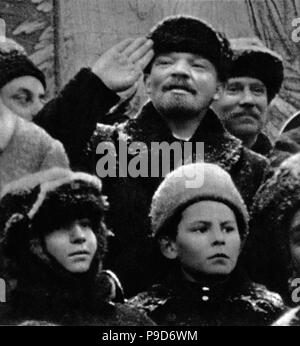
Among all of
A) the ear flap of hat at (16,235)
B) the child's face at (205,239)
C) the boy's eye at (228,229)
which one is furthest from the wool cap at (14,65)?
the boy's eye at (228,229)

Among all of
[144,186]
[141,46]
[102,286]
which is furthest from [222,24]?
[102,286]

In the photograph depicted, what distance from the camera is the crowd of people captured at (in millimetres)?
4484

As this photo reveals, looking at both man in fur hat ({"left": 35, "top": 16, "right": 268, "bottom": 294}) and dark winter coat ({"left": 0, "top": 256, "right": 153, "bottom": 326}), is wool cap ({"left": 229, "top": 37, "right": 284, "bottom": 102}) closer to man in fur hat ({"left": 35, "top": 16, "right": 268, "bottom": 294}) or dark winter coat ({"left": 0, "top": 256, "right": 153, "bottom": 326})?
man in fur hat ({"left": 35, "top": 16, "right": 268, "bottom": 294})

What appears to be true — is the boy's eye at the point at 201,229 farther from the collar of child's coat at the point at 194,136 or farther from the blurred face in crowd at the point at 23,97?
the blurred face in crowd at the point at 23,97

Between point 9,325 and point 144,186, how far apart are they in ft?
2.25

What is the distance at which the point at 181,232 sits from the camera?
4559mm

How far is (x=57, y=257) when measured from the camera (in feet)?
14.6

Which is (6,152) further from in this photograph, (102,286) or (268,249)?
(268,249)

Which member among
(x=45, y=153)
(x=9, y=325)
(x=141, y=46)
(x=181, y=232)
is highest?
(x=141, y=46)

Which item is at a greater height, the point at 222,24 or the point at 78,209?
the point at 222,24

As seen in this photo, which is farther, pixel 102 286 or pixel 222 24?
pixel 222 24

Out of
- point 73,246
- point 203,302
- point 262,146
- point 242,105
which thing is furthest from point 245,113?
point 73,246

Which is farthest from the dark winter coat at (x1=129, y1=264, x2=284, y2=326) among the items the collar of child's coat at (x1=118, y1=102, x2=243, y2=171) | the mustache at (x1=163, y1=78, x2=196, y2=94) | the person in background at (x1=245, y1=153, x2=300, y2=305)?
the mustache at (x1=163, y1=78, x2=196, y2=94)

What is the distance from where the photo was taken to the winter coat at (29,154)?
4.61 metres
